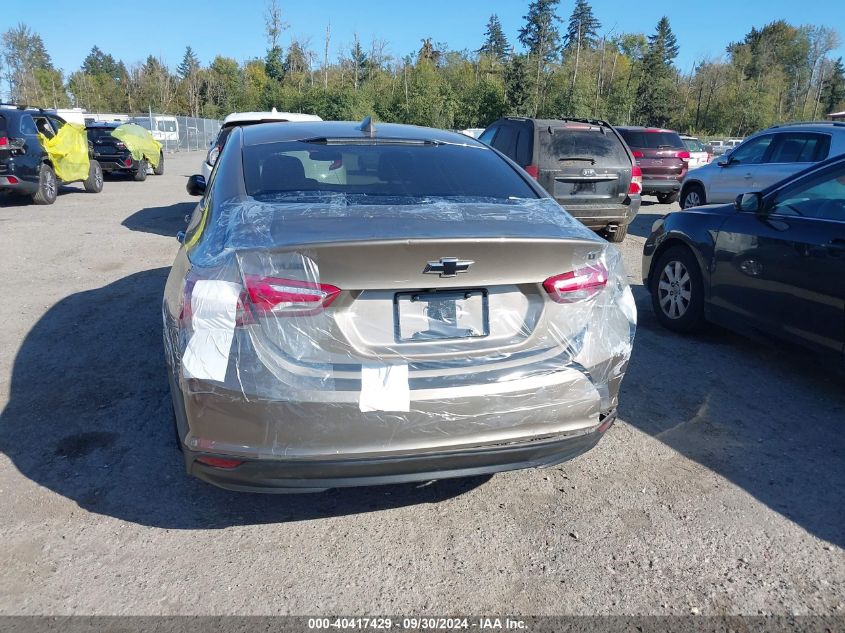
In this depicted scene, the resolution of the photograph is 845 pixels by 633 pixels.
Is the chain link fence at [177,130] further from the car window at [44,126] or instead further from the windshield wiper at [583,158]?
the windshield wiper at [583,158]

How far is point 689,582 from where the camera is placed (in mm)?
2607

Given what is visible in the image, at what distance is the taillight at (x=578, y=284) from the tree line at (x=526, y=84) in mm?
51845

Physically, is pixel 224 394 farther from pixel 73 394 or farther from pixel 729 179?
pixel 729 179

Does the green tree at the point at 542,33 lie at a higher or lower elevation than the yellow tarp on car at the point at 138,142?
higher

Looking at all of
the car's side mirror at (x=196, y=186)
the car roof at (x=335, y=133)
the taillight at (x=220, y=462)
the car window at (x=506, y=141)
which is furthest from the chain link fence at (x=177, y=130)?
the taillight at (x=220, y=462)

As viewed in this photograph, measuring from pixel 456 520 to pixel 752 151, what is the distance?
10098mm

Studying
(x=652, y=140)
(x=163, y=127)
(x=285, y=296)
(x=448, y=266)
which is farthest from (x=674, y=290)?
(x=163, y=127)

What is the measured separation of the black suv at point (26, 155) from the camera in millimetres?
11898

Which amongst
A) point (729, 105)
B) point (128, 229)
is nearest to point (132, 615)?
point (128, 229)

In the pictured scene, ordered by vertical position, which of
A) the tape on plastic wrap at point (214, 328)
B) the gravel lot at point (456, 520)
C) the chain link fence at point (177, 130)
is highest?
the chain link fence at point (177, 130)

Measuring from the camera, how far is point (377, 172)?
351 centimetres

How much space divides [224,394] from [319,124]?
238cm

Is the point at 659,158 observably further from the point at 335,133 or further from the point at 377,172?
the point at 377,172

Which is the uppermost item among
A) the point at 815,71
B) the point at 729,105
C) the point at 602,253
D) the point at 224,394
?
the point at 815,71
